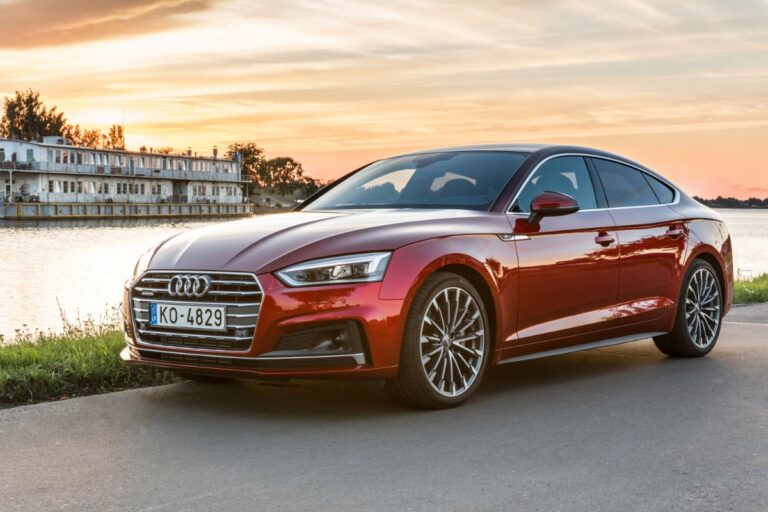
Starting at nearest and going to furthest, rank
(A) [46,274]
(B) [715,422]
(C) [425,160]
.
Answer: (B) [715,422]
(C) [425,160]
(A) [46,274]

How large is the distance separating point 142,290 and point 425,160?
2.46m

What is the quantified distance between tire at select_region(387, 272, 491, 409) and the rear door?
5.70 ft

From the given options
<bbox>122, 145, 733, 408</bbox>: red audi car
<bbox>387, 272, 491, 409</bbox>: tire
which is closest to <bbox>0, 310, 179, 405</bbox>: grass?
<bbox>122, 145, 733, 408</bbox>: red audi car

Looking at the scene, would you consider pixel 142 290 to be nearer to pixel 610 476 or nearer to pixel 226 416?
pixel 226 416

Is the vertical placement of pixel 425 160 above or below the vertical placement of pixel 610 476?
above

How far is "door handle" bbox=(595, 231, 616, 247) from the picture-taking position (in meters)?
7.42

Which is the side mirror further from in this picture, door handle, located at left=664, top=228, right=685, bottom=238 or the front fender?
door handle, located at left=664, top=228, right=685, bottom=238

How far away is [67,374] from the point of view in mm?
7188

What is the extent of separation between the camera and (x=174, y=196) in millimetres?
124625

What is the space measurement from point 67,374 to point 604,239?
3.99 metres

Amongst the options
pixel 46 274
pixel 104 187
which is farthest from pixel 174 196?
pixel 46 274

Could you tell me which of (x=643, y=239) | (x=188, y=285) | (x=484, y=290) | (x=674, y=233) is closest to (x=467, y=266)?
(x=484, y=290)

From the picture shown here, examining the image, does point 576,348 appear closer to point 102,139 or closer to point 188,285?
point 188,285

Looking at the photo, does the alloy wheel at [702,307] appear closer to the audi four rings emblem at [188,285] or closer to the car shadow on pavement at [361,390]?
the car shadow on pavement at [361,390]
